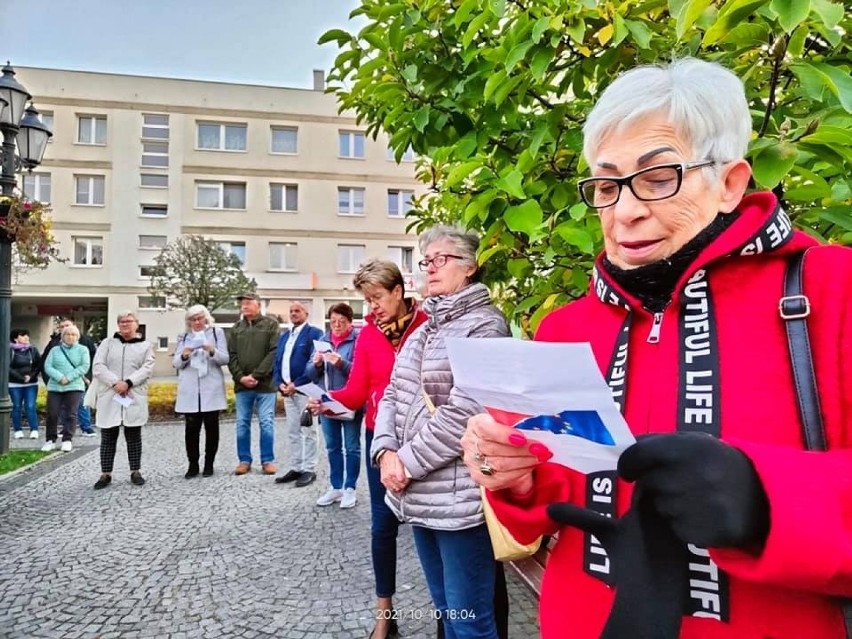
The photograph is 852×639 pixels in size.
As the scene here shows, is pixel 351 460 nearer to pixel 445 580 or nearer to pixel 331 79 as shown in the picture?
pixel 445 580

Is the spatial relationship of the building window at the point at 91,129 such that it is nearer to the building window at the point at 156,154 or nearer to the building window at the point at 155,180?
the building window at the point at 156,154

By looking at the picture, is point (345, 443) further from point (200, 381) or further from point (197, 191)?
point (197, 191)

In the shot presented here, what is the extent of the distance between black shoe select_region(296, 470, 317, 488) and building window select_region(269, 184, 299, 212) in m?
25.0

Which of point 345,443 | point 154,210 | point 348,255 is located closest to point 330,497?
point 345,443

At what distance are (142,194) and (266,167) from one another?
654 centimetres

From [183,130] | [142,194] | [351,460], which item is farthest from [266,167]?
[351,460]

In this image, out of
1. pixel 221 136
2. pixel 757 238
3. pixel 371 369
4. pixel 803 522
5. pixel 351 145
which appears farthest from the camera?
pixel 351 145

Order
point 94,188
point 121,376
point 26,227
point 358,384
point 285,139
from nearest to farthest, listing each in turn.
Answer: point 358,384 → point 121,376 → point 26,227 → point 94,188 → point 285,139

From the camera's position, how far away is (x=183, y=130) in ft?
94.8

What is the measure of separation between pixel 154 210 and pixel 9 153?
23.0m

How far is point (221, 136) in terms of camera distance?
2952cm

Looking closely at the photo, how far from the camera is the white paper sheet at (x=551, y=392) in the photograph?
0.81 metres

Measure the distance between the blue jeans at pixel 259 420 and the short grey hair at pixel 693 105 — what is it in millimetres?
6379

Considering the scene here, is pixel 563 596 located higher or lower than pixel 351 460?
higher
